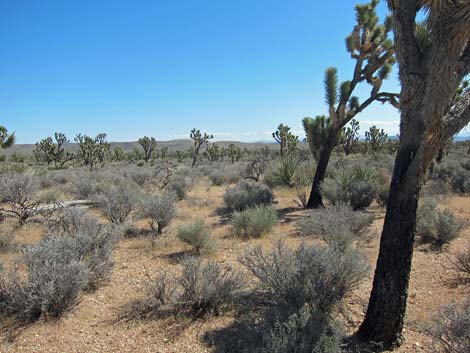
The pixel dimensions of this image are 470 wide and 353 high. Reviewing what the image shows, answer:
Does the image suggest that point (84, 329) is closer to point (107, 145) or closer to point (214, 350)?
point (214, 350)

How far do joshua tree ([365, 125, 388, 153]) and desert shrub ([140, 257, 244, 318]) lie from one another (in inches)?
1346

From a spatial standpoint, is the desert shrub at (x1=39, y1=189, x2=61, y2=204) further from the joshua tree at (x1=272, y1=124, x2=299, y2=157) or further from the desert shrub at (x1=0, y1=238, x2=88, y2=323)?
the joshua tree at (x1=272, y1=124, x2=299, y2=157)

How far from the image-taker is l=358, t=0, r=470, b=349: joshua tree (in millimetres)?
3080

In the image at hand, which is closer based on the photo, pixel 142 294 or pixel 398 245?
pixel 398 245

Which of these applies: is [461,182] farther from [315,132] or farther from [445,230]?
→ [445,230]

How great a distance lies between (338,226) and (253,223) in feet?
6.66

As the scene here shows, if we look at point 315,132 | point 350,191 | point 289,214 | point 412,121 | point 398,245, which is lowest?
point 289,214

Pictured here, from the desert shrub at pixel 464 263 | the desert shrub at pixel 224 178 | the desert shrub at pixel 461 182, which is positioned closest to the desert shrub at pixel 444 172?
the desert shrub at pixel 461 182

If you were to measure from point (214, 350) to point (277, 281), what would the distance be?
1076mm

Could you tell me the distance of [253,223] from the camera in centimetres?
766

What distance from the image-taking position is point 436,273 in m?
5.42

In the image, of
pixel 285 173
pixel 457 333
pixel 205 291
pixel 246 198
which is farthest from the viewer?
pixel 285 173

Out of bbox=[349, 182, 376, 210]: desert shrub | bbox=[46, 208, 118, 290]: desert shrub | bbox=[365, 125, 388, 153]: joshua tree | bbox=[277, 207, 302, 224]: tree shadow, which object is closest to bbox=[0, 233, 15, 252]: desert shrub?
bbox=[46, 208, 118, 290]: desert shrub

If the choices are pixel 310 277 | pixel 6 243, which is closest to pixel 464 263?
pixel 310 277
